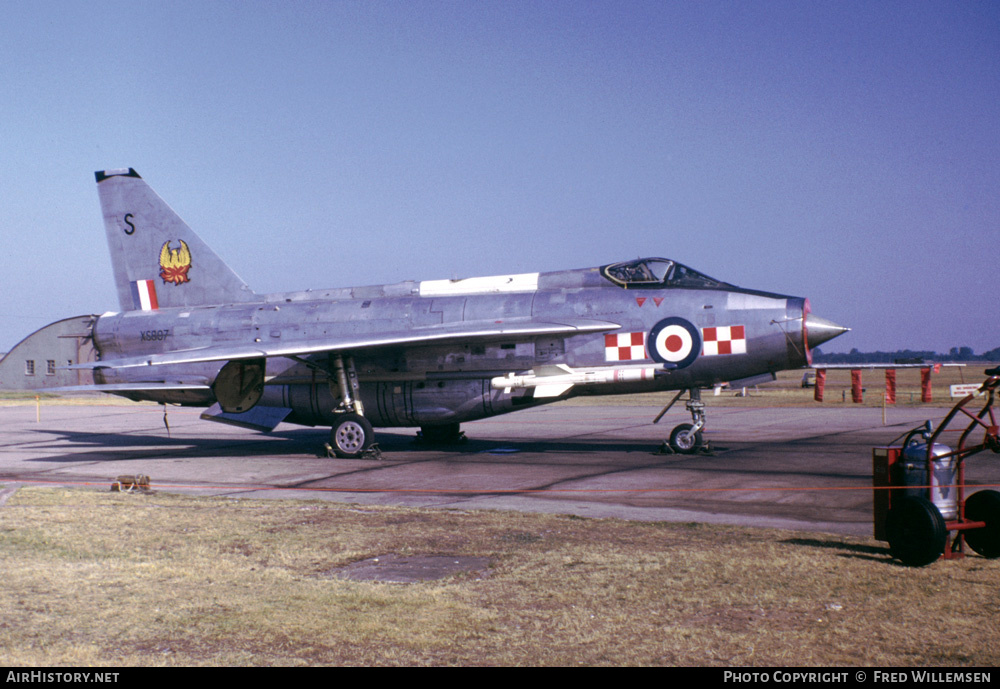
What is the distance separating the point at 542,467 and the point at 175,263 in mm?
10301

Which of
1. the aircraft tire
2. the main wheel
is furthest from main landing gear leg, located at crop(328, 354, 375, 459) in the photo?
the aircraft tire

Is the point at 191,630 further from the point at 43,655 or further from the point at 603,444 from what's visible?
the point at 603,444

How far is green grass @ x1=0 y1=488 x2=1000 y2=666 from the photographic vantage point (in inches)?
194

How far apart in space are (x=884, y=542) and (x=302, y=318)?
12725 millimetres

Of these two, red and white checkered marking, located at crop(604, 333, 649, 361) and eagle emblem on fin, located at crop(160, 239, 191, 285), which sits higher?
eagle emblem on fin, located at crop(160, 239, 191, 285)

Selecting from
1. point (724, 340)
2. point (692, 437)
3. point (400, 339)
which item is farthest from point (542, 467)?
point (724, 340)

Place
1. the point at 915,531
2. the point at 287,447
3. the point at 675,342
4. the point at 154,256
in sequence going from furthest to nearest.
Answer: the point at 287,447
the point at 154,256
the point at 675,342
the point at 915,531

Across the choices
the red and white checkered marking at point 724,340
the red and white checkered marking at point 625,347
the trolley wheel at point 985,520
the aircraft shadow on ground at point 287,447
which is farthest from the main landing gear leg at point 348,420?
the trolley wheel at point 985,520

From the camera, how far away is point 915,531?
6.75 m

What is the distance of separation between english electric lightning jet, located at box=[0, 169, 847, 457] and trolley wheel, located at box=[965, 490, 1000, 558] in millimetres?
7696

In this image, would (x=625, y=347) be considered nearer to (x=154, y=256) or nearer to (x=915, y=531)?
(x=915, y=531)

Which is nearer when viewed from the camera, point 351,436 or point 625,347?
point 625,347

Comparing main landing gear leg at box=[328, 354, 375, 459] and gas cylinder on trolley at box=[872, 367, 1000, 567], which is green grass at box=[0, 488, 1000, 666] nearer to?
gas cylinder on trolley at box=[872, 367, 1000, 567]

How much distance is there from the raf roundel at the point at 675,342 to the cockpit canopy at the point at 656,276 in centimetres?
85
